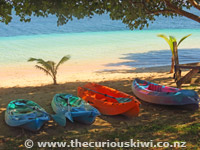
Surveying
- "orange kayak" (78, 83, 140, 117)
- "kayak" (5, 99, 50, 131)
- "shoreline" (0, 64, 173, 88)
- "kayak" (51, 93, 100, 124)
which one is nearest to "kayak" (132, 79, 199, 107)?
"orange kayak" (78, 83, 140, 117)

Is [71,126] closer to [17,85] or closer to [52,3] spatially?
[52,3]

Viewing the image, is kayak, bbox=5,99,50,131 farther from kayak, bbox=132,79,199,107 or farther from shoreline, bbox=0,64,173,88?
shoreline, bbox=0,64,173,88

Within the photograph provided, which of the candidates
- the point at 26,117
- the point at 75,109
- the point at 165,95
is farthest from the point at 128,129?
the point at 26,117

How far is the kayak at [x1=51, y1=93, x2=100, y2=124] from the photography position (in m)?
6.71

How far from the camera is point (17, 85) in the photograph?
1234 centimetres

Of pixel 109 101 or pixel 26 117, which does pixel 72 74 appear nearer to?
pixel 109 101

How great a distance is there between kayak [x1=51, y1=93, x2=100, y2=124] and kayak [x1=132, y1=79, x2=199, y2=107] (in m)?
1.98

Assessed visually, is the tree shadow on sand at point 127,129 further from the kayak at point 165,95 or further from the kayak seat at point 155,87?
the kayak seat at point 155,87

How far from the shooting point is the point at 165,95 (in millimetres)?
7598

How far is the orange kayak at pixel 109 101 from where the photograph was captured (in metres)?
7.04

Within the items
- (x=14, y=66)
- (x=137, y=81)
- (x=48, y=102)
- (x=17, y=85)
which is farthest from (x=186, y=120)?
(x=14, y=66)

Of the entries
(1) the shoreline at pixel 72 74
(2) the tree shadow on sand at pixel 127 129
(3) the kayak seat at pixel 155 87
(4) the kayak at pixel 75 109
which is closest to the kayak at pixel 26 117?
(2) the tree shadow on sand at pixel 127 129

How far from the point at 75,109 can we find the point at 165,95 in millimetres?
2783

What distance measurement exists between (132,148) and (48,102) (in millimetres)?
4363
